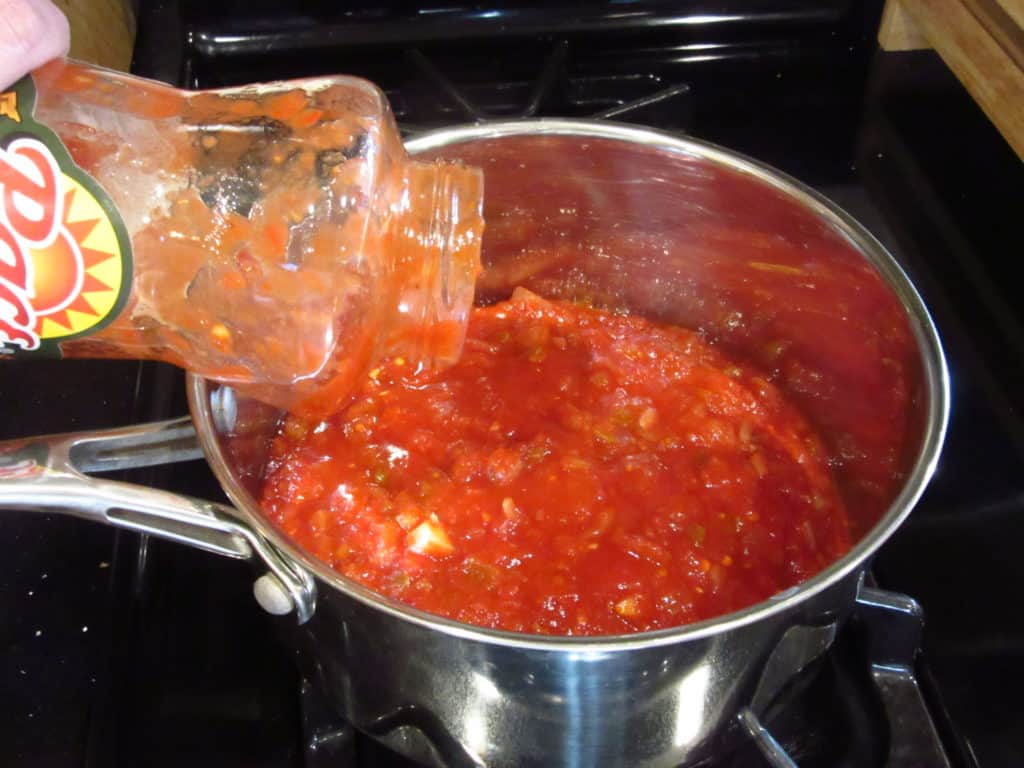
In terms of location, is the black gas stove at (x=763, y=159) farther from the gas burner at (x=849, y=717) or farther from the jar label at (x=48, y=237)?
the jar label at (x=48, y=237)

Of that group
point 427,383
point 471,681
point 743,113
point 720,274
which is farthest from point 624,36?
point 471,681

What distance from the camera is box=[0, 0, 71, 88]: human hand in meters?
0.84

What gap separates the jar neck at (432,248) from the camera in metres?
1.11

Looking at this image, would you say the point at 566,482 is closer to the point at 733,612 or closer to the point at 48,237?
the point at 733,612

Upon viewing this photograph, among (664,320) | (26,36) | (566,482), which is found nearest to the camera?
(26,36)

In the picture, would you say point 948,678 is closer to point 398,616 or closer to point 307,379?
point 398,616

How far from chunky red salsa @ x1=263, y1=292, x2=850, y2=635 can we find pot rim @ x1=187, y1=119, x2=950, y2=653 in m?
0.31

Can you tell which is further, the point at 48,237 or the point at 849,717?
the point at 849,717

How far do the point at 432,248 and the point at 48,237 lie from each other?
0.39m

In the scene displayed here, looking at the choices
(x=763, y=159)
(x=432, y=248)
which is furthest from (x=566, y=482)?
(x=763, y=159)

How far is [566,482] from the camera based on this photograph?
53.2 inches

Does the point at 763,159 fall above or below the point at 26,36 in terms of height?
below

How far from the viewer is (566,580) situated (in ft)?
4.03

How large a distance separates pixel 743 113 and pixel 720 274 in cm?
40
